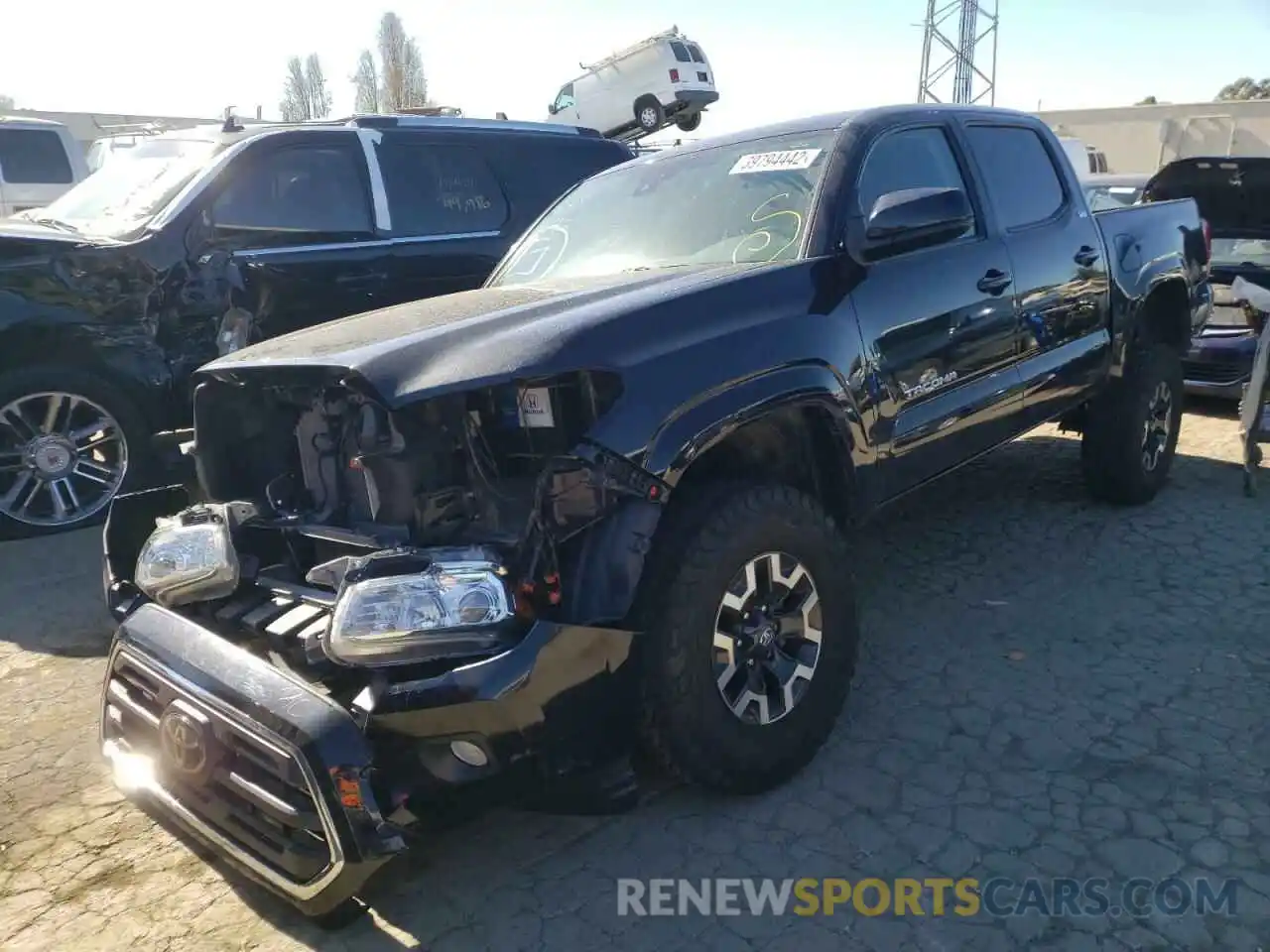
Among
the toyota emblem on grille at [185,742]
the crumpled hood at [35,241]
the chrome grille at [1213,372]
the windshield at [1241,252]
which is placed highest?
the crumpled hood at [35,241]

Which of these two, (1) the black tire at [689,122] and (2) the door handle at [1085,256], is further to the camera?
(1) the black tire at [689,122]

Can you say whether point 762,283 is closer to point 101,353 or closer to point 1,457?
point 101,353

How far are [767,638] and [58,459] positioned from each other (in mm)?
4298

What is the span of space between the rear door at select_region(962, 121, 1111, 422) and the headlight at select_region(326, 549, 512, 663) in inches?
110

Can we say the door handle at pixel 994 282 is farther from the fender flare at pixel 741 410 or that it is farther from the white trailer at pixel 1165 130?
the white trailer at pixel 1165 130

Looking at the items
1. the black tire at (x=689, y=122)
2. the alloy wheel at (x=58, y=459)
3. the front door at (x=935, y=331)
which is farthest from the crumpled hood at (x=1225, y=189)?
the black tire at (x=689, y=122)

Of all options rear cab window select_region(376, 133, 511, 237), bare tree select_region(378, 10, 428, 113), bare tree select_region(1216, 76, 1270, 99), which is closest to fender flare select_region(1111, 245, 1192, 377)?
rear cab window select_region(376, 133, 511, 237)

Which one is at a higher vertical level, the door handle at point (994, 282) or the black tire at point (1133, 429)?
the door handle at point (994, 282)

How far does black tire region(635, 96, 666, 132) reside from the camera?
17.5 meters

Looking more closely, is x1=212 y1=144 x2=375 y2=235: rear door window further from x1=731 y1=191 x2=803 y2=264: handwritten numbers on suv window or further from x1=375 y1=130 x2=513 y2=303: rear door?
x1=731 y1=191 x2=803 y2=264: handwritten numbers on suv window

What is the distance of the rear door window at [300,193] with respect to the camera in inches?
227

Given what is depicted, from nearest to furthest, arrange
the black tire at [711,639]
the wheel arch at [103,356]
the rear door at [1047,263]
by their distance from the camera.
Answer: the black tire at [711,639]
the rear door at [1047,263]
the wheel arch at [103,356]

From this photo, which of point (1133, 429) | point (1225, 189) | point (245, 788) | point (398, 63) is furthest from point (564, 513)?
point (398, 63)

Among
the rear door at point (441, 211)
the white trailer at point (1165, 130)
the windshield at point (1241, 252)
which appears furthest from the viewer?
the white trailer at point (1165, 130)
